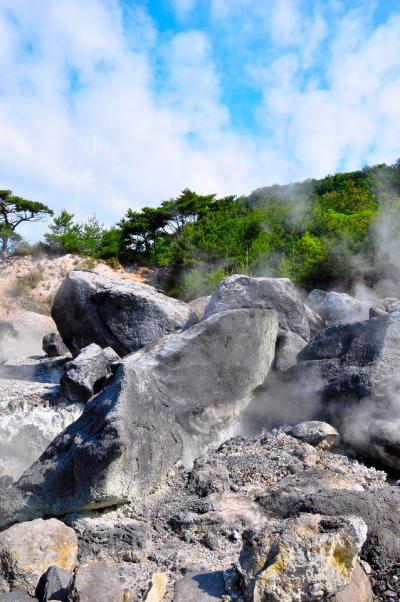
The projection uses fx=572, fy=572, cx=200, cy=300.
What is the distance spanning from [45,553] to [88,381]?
304 centimetres

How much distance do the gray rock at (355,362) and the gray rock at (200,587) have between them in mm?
2883

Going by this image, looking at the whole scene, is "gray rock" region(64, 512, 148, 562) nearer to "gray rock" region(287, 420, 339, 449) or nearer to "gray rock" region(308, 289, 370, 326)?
"gray rock" region(287, 420, 339, 449)

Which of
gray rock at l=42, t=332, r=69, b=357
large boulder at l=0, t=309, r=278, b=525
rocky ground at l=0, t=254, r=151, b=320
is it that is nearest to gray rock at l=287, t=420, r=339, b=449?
large boulder at l=0, t=309, r=278, b=525

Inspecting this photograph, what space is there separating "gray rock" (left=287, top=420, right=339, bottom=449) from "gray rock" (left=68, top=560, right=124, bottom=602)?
262 cm

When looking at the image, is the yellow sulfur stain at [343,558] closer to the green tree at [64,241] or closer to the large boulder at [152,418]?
the large boulder at [152,418]

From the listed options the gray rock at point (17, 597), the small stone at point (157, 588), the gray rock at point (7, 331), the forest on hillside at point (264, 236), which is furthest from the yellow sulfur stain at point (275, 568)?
the gray rock at point (7, 331)

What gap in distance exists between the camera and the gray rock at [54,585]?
334 cm

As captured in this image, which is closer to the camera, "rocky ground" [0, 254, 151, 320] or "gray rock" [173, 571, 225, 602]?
"gray rock" [173, 571, 225, 602]

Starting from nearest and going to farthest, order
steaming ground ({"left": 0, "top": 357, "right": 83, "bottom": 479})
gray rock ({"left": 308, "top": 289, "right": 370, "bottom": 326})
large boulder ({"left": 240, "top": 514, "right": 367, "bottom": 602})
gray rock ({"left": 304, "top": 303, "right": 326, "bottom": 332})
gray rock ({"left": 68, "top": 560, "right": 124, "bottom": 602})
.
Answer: large boulder ({"left": 240, "top": 514, "right": 367, "bottom": 602}), gray rock ({"left": 68, "top": 560, "right": 124, "bottom": 602}), steaming ground ({"left": 0, "top": 357, "right": 83, "bottom": 479}), gray rock ({"left": 304, "top": 303, "right": 326, "bottom": 332}), gray rock ({"left": 308, "top": 289, "right": 370, "bottom": 326})

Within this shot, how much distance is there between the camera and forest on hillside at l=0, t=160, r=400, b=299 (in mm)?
15883

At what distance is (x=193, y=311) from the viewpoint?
31.4ft

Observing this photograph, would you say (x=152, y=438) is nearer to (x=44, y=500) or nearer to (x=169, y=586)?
(x=44, y=500)

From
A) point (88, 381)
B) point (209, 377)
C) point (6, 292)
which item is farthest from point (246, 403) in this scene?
point (6, 292)

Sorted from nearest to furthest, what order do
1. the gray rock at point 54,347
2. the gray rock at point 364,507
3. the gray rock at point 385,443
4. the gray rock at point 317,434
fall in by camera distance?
the gray rock at point 364,507, the gray rock at point 385,443, the gray rock at point 317,434, the gray rock at point 54,347
